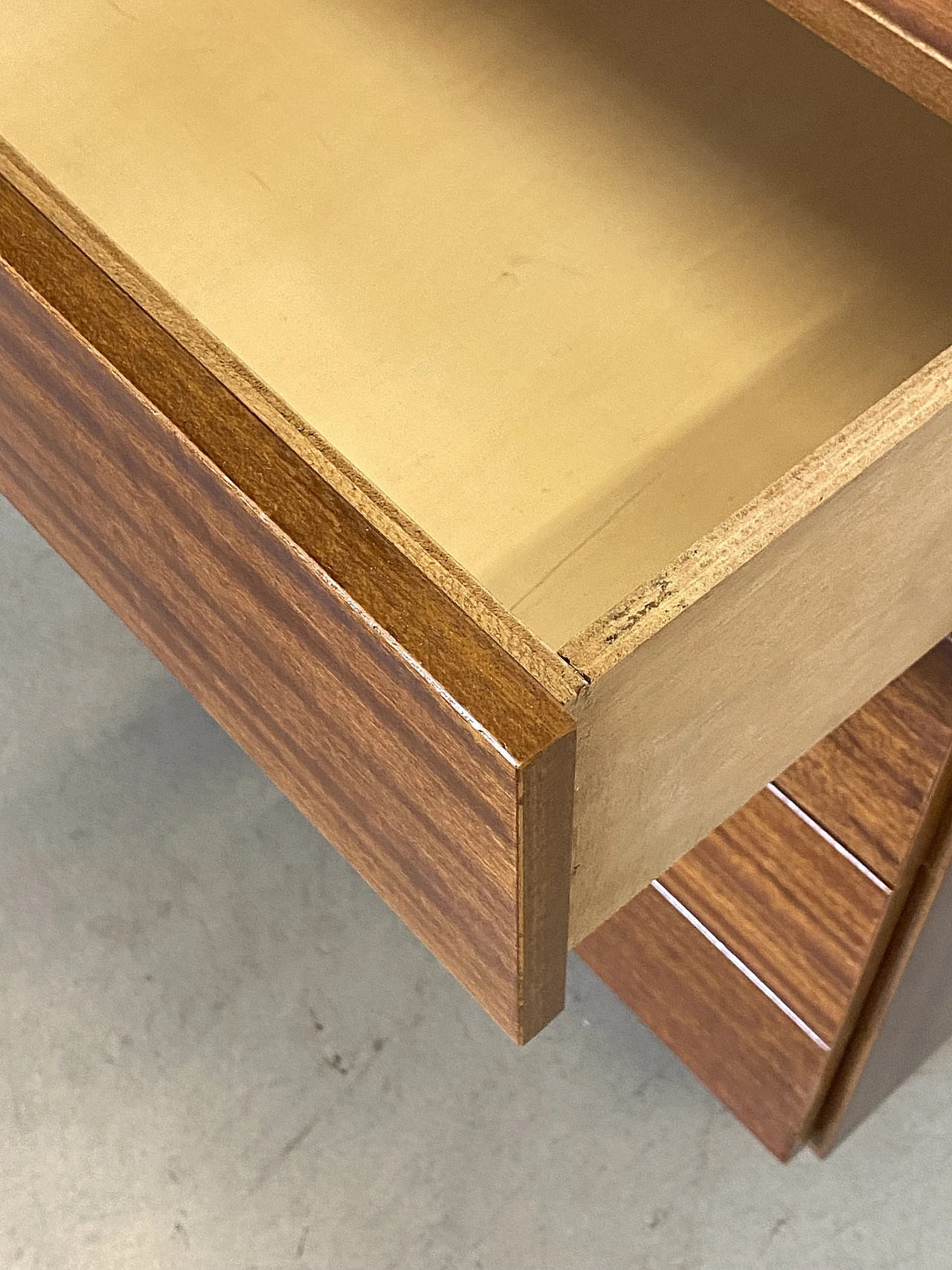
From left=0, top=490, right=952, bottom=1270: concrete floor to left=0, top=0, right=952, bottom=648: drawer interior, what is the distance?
0.64 meters

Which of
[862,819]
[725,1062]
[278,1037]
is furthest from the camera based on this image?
[278,1037]

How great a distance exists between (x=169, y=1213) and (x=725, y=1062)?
16.6 inches

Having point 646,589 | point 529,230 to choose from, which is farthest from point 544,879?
point 529,230

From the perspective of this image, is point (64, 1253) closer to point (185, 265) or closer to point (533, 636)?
point (185, 265)

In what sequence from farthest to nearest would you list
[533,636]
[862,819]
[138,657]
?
[138,657], [862,819], [533,636]

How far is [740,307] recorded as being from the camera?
2.10 feet

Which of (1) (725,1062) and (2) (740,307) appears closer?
(2) (740,307)

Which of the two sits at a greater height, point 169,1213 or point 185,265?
point 185,265

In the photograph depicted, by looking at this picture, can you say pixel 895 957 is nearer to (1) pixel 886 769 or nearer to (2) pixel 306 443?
(1) pixel 886 769

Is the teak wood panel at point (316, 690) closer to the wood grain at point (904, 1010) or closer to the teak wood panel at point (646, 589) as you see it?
the teak wood panel at point (646, 589)

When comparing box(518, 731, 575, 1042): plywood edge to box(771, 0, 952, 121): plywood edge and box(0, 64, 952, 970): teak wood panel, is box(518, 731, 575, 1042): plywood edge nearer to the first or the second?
box(0, 64, 952, 970): teak wood panel

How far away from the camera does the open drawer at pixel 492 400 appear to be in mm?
394

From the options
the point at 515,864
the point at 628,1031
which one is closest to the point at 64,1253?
the point at 628,1031

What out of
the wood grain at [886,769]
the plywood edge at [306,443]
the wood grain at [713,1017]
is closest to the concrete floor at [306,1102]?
the wood grain at [713,1017]
